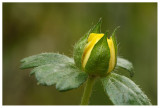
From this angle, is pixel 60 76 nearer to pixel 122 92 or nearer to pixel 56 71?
pixel 56 71

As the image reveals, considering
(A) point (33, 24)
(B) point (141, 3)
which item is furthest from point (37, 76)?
(B) point (141, 3)

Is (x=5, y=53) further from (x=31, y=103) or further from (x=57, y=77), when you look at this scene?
(x=57, y=77)

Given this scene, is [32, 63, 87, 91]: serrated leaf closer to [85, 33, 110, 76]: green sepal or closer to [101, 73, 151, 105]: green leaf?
[85, 33, 110, 76]: green sepal

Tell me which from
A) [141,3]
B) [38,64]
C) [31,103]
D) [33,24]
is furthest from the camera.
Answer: [141,3]

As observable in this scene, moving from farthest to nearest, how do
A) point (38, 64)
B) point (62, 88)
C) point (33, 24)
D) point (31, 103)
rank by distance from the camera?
point (33, 24), point (31, 103), point (38, 64), point (62, 88)

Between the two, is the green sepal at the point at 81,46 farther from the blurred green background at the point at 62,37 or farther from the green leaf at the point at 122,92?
the blurred green background at the point at 62,37

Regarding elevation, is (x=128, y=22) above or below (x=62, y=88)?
above

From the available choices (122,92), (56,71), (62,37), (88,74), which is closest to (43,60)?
(56,71)
